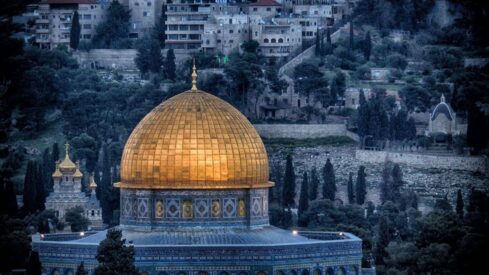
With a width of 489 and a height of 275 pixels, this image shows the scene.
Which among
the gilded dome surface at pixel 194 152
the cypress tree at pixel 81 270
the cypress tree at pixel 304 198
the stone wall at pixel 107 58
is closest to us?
the cypress tree at pixel 81 270

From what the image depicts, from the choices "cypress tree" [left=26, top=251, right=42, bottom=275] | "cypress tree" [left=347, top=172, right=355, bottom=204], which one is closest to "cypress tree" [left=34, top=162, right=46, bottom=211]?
"cypress tree" [left=347, top=172, right=355, bottom=204]

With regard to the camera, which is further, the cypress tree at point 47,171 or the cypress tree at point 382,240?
the cypress tree at point 47,171

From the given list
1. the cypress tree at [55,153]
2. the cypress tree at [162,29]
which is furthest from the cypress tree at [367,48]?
the cypress tree at [55,153]

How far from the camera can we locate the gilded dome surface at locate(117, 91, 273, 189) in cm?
7519

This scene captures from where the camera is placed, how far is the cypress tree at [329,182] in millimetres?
133125

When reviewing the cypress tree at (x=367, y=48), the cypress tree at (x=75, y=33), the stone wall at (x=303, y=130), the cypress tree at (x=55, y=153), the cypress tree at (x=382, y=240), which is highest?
the cypress tree at (x=75, y=33)

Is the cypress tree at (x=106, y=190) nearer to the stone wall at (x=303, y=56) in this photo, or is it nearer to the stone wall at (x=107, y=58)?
the stone wall at (x=303, y=56)

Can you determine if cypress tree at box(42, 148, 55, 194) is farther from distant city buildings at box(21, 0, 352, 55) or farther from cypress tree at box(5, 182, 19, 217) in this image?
distant city buildings at box(21, 0, 352, 55)

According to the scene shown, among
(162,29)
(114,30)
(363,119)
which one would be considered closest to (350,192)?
(363,119)

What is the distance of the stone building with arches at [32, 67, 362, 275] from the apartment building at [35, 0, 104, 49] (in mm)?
113639

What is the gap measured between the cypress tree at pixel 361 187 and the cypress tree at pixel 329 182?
3.82 feet

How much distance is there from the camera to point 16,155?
122062mm

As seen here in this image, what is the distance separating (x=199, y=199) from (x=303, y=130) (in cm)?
8345

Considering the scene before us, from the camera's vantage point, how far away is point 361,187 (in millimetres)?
136750
